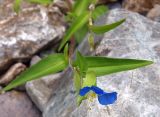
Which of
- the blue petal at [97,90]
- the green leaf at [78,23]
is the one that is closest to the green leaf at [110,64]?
the blue petal at [97,90]

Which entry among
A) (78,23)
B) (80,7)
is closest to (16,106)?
(78,23)

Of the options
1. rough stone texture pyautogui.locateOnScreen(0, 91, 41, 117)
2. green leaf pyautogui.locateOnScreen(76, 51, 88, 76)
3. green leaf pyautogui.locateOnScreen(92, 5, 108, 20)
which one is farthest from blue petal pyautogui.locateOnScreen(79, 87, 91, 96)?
green leaf pyautogui.locateOnScreen(92, 5, 108, 20)

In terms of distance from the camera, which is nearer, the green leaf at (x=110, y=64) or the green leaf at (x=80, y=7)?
the green leaf at (x=110, y=64)

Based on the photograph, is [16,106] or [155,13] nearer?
[16,106]

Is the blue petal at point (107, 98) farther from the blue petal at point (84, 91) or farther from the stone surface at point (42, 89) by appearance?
the stone surface at point (42, 89)

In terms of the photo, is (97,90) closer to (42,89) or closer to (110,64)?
(110,64)

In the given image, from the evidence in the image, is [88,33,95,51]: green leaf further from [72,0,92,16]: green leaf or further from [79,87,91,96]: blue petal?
[79,87,91,96]: blue petal
